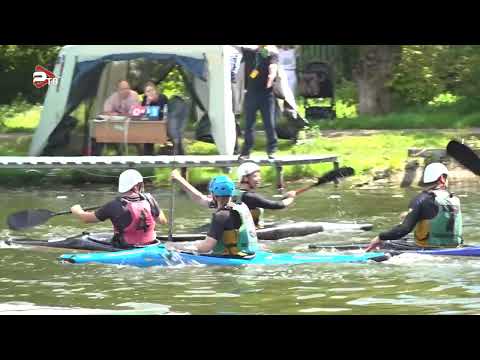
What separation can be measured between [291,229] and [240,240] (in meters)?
2.56

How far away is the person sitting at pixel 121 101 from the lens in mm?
20969

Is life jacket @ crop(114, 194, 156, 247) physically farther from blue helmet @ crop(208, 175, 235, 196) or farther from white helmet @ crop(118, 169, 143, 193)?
blue helmet @ crop(208, 175, 235, 196)

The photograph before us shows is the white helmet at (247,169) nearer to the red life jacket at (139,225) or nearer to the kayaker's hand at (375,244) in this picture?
the red life jacket at (139,225)

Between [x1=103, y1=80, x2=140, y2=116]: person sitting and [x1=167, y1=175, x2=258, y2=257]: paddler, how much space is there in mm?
7745

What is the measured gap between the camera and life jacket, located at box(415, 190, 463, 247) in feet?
44.0

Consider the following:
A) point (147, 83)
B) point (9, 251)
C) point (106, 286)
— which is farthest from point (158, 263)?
point (147, 83)

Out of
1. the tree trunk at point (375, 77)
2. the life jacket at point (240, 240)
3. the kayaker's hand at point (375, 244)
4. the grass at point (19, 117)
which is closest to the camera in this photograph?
the life jacket at point (240, 240)

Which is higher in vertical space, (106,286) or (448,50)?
(448,50)

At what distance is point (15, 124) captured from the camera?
26.5 meters

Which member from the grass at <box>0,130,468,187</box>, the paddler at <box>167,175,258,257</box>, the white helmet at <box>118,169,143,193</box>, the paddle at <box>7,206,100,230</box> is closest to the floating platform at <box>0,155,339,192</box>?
the grass at <box>0,130,468,187</box>

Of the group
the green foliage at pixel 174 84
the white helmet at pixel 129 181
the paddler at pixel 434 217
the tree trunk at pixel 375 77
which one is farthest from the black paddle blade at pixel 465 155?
the tree trunk at pixel 375 77

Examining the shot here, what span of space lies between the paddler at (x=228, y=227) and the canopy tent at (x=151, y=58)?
7.58 m

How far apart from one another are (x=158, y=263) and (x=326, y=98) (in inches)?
551

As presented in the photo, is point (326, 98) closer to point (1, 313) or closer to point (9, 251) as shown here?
point (9, 251)
